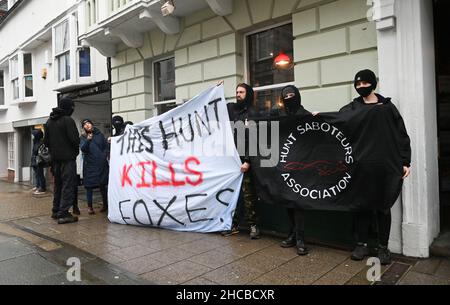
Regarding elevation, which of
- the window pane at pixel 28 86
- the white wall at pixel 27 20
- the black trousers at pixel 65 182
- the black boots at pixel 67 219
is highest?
the white wall at pixel 27 20

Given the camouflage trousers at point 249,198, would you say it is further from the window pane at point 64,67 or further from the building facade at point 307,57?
the window pane at point 64,67

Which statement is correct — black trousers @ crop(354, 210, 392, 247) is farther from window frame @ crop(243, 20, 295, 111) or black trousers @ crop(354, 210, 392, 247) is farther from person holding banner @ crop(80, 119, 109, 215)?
person holding banner @ crop(80, 119, 109, 215)

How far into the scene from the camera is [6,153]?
1730cm

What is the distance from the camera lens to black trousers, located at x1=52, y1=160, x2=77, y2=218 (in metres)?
6.22

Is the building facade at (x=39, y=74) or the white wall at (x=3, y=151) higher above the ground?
the building facade at (x=39, y=74)

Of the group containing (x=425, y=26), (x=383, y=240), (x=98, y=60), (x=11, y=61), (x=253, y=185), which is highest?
(x=11, y=61)

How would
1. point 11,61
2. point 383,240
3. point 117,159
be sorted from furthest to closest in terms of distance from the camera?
point 11,61, point 117,159, point 383,240

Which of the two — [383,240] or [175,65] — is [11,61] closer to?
[175,65]

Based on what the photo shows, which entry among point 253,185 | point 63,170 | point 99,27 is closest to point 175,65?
point 99,27

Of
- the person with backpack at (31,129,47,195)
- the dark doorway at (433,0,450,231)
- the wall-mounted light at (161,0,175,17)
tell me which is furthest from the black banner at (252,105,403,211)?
the person with backpack at (31,129,47,195)

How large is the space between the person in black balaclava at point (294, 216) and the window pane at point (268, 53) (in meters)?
1.19

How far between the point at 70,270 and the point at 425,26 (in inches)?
196

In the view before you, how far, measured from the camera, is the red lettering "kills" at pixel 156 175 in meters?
5.21

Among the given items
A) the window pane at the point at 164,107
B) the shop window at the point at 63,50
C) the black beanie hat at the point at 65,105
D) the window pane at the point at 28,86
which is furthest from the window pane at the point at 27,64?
the black beanie hat at the point at 65,105
